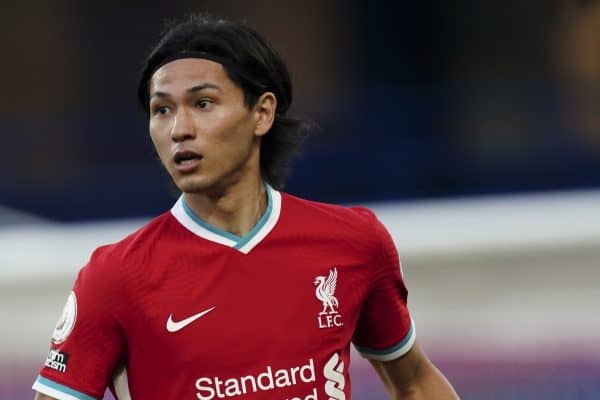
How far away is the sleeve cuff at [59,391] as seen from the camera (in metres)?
2.52

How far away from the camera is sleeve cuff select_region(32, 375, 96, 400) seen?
2516mm

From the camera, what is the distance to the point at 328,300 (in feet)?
8.90

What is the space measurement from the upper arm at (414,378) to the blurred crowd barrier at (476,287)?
2353 mm

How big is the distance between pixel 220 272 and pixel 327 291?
8.7 inches

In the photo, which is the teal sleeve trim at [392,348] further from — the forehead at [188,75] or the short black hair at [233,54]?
the forehead at [188,75]

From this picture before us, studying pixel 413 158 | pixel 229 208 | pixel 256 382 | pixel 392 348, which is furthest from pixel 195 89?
pixel 413 158

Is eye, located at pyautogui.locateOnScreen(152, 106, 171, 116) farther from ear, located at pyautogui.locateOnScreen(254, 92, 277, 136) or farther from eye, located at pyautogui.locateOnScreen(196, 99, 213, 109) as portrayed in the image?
ear, located at pyautogui.locateOnScreen(254, 92, 277, 136)

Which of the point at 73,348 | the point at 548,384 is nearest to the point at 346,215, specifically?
the point at 73,348

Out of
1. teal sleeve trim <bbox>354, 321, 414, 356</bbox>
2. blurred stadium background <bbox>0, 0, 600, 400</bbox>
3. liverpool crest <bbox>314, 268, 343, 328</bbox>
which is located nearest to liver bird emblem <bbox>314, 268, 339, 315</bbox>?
liverpool crest <bbox>314, 268, 343, 328</bbox>

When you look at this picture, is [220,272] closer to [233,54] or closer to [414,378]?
[233,54]

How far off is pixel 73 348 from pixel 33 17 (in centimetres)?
770

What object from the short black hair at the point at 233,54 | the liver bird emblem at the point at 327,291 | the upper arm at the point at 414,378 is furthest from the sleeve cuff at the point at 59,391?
the upper arm at the point at 414,378

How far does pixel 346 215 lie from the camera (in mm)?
2836

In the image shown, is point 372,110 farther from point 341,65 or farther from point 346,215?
point 346,215
